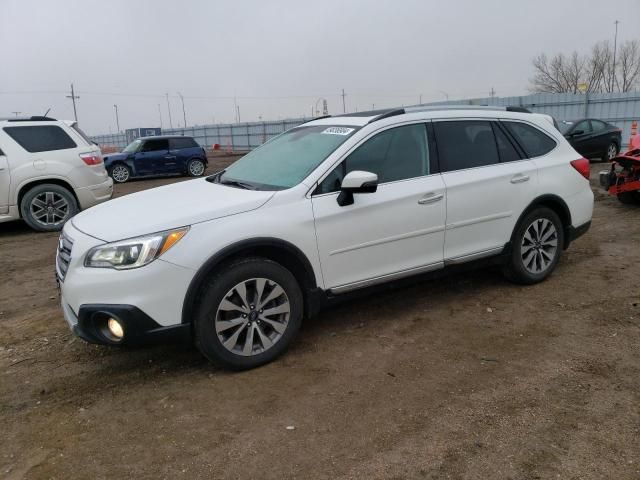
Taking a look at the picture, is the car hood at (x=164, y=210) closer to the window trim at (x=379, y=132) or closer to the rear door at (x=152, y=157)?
the window trim at (x=379, y=132)

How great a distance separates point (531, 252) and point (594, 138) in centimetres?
1320

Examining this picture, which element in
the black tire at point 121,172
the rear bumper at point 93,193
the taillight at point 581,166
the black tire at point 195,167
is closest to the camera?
the taillight at point 581,166

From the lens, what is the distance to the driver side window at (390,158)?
3.84 metres

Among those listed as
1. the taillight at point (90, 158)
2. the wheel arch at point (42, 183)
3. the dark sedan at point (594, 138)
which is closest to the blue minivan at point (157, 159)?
the taillight at point (90, 158)

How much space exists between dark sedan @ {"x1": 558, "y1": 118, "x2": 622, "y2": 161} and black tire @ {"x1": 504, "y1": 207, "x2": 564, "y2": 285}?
39.3ft

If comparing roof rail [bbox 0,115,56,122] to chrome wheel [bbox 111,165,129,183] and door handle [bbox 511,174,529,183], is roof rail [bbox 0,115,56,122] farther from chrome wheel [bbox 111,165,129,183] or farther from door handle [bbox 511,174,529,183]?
chrome wheel [bbox 111,165,129,183]

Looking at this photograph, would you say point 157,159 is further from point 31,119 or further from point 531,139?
point 531,139

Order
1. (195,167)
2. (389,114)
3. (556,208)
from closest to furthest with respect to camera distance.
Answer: (389,114) → (556,208) → (195,167)

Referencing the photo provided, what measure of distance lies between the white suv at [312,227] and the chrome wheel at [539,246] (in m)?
0.01

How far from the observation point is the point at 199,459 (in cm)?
266

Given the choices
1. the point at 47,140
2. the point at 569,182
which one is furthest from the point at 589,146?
the point at 47,140

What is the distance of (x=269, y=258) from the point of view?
3619 mm

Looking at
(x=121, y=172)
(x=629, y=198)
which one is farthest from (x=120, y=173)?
(x=629, y=198)

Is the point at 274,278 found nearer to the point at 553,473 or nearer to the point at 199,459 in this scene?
the point at 199,459
